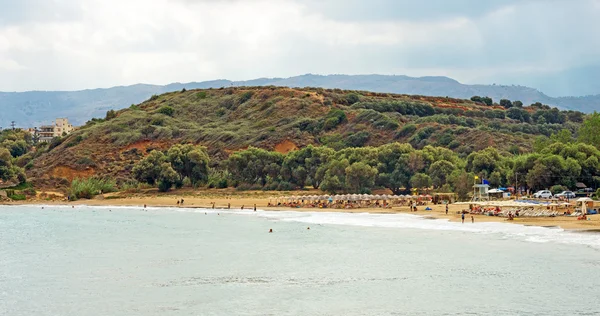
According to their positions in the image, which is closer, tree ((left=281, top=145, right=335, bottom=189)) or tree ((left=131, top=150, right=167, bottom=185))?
tree ((left=281, top=145, right=335, bottom=189))

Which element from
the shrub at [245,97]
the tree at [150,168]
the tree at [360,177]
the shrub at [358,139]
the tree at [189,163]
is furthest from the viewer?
the shrub at [245,97]

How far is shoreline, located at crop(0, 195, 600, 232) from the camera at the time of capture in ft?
156

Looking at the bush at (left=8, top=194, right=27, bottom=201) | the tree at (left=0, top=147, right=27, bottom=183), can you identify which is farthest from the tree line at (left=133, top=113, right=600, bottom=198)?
the tree at (left=0, top=147, right=27, bottom=183)

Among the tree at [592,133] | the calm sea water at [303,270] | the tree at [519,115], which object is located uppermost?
the tree at [519,115]

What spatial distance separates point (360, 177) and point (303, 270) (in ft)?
135

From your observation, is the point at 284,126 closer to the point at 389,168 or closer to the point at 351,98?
the point at 351,98

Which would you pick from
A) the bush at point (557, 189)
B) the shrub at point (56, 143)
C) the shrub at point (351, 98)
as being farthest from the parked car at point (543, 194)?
the shrub at point (56, 143)

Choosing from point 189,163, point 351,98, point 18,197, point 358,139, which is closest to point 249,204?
point 189,163

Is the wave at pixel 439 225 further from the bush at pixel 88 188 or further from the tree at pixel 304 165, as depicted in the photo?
the bush at pixel 88 188

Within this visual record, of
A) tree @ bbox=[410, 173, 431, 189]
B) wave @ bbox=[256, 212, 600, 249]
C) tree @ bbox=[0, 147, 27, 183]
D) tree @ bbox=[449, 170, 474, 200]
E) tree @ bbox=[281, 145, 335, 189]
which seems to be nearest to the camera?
wave @ bbox=[256, 212, 600, 249]

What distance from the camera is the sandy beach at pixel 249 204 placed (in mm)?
48688

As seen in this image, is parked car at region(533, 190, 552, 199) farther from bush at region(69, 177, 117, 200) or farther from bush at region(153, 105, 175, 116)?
bush at region(153, 105, 175, 116)

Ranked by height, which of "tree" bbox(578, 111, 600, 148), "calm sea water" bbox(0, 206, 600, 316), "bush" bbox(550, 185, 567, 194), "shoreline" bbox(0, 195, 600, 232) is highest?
"tree" bbox(578, 111, 600, 148)

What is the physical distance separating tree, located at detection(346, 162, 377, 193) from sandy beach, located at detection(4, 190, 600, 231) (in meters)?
7.45
